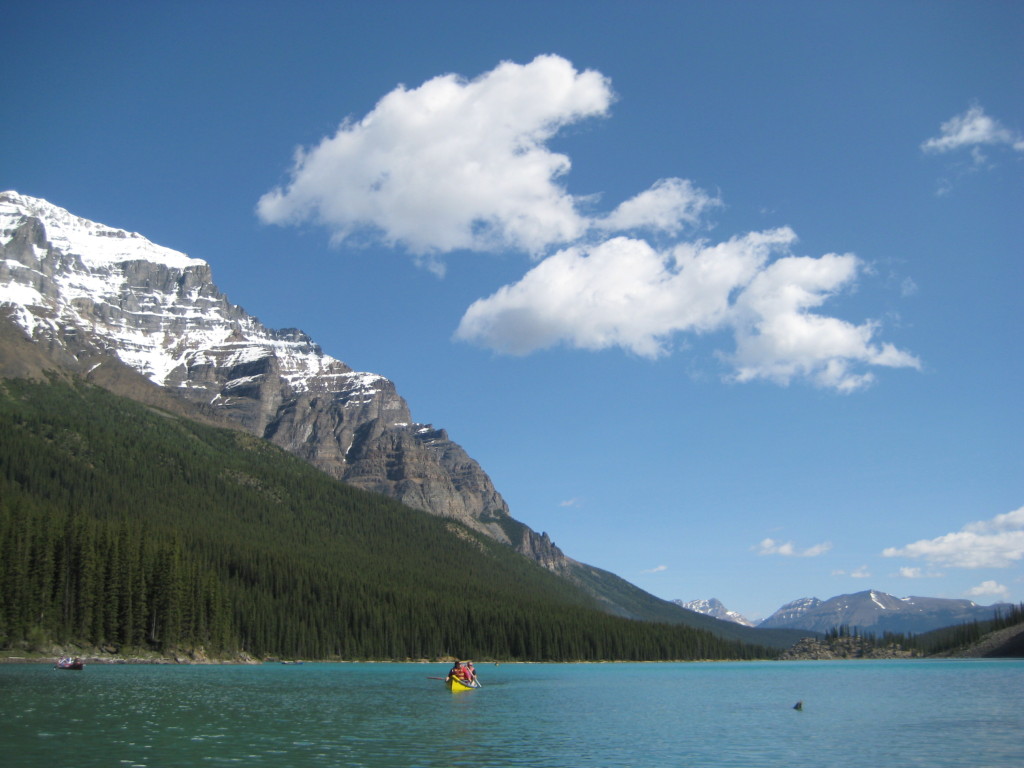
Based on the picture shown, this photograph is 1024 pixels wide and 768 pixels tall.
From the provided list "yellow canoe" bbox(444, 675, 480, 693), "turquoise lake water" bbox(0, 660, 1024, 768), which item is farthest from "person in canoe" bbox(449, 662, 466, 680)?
"turquoise lake water" bbox(0, 660, 1024, 768)

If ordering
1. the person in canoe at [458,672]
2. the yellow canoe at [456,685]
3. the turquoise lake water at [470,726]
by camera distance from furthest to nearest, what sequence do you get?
the person in canoe at [458,672] < the yellow canoe at [456,685] < the turquoise lake water at [470,726]

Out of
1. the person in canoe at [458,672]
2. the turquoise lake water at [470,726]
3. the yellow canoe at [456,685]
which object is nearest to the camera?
the turquoise lake water at [470,726]

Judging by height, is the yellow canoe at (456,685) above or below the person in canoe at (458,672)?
below

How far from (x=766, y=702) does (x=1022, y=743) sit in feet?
127

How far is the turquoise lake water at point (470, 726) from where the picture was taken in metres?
43.5

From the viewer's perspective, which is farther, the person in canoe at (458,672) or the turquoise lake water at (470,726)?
the person in canoe at (458,672)

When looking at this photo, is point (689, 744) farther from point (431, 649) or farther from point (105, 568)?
point (431, 649)

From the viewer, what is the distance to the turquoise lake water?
4347 centimetres

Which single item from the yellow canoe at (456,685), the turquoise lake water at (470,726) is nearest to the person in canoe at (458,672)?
the yellow canoe at (456,685)

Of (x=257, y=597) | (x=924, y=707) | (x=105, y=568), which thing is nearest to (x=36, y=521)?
(x=105, y=568)

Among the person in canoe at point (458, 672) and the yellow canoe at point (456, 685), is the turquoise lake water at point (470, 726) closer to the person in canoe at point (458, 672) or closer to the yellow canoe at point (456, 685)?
the yellow canoe at point (456, 685)

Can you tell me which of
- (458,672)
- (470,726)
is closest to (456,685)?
(458,672)

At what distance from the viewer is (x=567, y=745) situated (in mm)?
50250

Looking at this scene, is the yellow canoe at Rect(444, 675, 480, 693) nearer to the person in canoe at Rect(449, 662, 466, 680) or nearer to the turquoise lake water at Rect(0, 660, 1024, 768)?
the person in canoe at Rect(449, 662, 466, 680)
